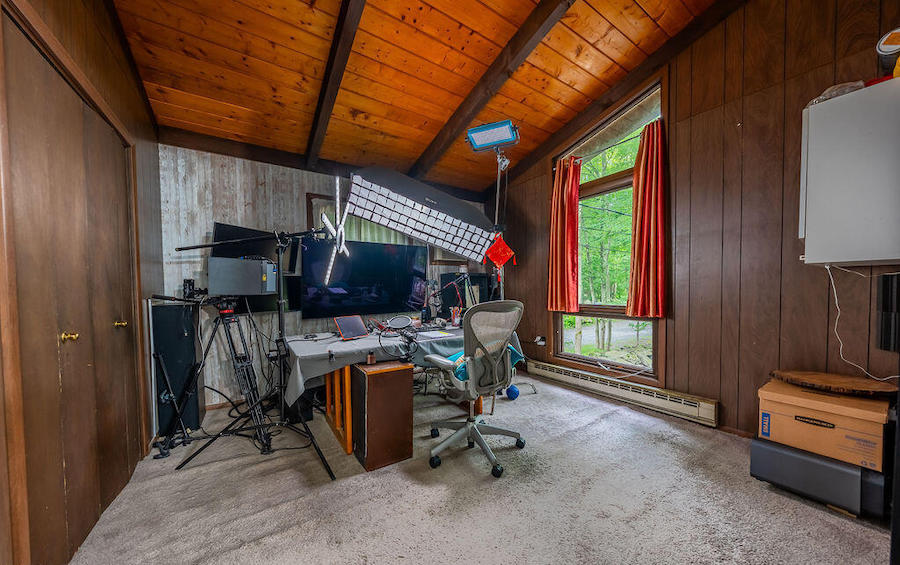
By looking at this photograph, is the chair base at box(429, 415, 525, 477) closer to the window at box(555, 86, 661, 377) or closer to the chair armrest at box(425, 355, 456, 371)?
the chair armrest at box(425, 355, 456, 371)

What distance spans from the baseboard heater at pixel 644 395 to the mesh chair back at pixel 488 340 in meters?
1.64

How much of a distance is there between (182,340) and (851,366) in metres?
4.48

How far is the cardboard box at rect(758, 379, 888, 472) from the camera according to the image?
1.47m

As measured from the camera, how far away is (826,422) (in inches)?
62.6

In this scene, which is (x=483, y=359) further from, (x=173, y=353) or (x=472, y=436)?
(x=173, y=353)

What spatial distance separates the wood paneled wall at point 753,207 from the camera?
190 centimetres

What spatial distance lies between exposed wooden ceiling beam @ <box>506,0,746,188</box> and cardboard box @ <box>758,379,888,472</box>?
2.73m

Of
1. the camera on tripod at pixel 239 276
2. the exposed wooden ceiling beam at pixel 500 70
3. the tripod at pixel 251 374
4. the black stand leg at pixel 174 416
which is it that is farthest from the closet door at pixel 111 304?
the exposed wooden ceiling beam at pixel 500 70

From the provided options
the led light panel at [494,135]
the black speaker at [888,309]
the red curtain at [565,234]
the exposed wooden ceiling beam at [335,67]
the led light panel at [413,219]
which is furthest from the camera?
the red curtain at [565,234]

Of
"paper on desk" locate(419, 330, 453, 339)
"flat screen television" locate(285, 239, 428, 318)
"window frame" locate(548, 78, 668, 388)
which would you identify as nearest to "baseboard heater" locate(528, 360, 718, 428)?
"window frame" locate(548, 78, 668, 388)

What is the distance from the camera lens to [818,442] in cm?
161

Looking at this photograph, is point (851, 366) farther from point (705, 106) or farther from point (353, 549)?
point (353, 549)

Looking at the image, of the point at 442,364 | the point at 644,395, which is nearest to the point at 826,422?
the point at 644,395

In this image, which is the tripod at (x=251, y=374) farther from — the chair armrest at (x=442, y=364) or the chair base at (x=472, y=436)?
the chair armrest at (x=442, y=364)
